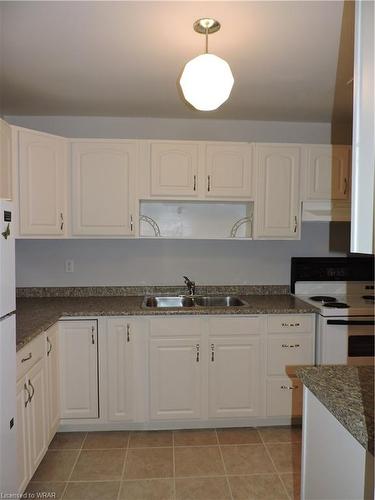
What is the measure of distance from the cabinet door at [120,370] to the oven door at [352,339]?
1.47m

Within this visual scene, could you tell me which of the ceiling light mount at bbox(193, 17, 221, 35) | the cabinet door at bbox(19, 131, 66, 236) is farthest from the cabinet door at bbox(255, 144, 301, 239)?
the cabinet door at bbox(19, 131, 66, 236)

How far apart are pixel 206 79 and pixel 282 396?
2.26 metres

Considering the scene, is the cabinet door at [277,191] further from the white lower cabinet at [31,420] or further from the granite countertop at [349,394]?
the white lower cabinet at [31,420]

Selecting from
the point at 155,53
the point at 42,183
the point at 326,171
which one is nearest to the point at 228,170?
the point at 326,171

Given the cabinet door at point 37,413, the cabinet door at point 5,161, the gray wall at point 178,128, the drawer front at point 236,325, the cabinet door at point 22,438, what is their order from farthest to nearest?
the gray wall at point 178,128
the drawer front at point 236,325
the cabinet door at point 5,161
the cabinet door at point 37,413
the cabinet door at point 22,438

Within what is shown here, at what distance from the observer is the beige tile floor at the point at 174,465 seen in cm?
202

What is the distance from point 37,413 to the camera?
2.04 metres

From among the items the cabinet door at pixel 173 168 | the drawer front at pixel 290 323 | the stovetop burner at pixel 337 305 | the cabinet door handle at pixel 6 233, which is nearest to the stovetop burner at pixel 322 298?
the stovetop burner at pixel 337 305

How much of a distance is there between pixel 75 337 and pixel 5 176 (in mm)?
1196

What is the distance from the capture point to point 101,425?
103 inches

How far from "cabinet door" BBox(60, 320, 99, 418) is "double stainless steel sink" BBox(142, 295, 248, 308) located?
0.64 m

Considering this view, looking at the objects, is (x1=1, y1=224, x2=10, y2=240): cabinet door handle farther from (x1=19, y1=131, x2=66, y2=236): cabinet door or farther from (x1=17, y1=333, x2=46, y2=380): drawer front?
(x1=19, y1=131, x2=66, y2=236): cabinet door

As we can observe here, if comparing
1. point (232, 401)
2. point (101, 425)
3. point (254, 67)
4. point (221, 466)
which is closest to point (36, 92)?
point (254, 67)

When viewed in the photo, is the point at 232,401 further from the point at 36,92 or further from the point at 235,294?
the point at 36,92
